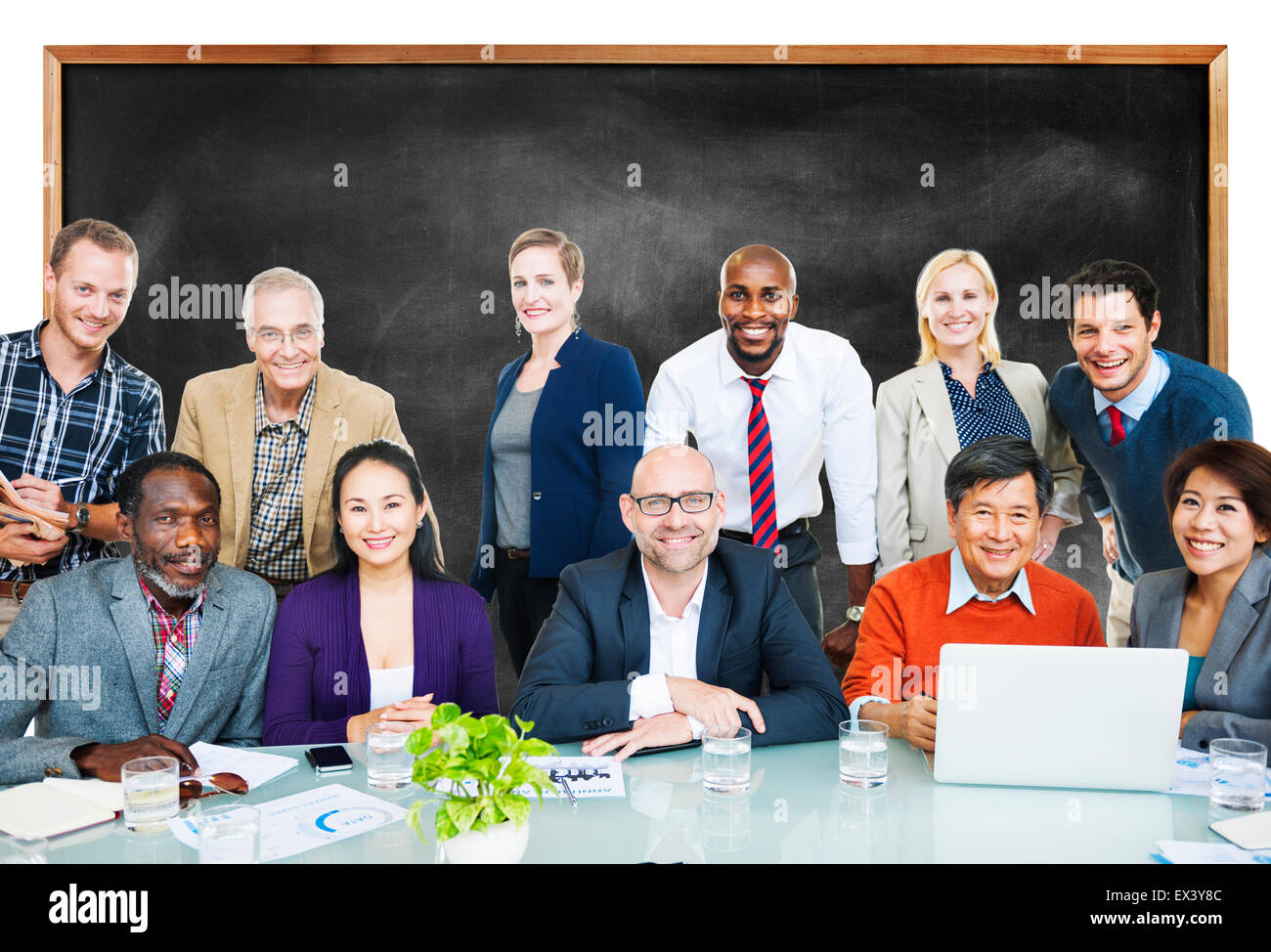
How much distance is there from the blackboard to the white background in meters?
0.13

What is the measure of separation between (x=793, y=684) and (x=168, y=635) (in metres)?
1.75

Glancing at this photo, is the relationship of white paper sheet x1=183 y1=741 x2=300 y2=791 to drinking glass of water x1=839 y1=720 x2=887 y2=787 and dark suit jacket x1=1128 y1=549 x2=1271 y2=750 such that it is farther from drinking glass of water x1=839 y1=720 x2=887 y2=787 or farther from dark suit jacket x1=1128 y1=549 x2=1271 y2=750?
dark suit jacket x1=1128 y1=549 x2=1271 y2=750

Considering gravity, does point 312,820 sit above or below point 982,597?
below

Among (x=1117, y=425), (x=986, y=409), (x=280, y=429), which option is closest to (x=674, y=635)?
(x=986, y=409)

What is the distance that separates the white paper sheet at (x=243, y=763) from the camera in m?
2.14

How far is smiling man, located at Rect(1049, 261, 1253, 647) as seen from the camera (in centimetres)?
358

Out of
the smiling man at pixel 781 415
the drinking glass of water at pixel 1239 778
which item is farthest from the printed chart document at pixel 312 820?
the smiling man at pixel 781 415

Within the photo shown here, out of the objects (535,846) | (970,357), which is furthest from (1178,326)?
(535,846)

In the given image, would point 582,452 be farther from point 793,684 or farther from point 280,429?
point 793,684

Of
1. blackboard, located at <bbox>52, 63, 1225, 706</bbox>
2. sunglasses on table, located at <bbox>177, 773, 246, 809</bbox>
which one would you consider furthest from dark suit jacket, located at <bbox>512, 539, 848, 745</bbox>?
blackboard, located at <bbox>52, 63, 1225, 706</bbox>

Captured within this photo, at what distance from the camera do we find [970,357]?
12.0 feet

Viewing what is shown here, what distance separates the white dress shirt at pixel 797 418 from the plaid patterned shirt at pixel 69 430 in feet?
6.19

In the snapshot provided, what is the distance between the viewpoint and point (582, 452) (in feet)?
11.8
